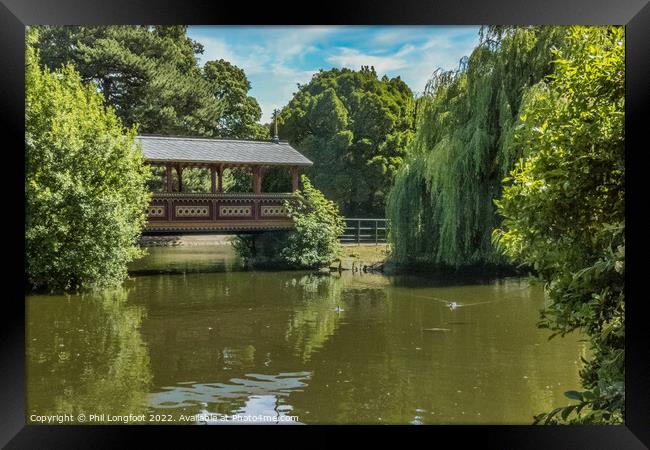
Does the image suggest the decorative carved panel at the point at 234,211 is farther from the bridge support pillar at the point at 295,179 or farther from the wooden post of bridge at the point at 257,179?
the bridge support pillar at the point at 295,179

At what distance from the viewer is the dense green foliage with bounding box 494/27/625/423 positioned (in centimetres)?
305

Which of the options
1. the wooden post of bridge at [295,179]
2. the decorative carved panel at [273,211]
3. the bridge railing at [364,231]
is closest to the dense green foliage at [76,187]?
the decorative carved panel at [273,211]

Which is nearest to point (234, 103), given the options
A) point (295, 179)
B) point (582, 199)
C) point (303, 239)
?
point (295, 179)

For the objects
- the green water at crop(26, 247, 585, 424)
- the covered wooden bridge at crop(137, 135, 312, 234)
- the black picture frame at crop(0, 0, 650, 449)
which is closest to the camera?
the black picture frame at crop(0, 0, 650, 449)

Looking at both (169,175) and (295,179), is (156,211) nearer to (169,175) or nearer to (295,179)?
(169,175)

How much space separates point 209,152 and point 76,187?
1.44 meters

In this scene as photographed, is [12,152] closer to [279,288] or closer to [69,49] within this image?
[69,49]

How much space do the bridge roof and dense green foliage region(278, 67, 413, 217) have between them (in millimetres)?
235

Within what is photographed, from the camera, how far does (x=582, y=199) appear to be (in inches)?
123

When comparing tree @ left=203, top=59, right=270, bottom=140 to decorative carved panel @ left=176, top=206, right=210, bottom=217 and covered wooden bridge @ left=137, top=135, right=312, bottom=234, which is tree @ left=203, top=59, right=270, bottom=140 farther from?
decorative carved panel @ left=176, top=206, right=210, bottom=217

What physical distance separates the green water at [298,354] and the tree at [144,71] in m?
1.79

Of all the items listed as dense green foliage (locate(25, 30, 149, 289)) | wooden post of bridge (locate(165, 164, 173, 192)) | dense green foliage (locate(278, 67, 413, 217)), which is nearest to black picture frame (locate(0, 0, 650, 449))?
dense green foliage (locate(278, 67, 413, 217))

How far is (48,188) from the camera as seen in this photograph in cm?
695

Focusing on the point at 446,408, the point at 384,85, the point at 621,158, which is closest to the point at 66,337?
the point at 446,408
